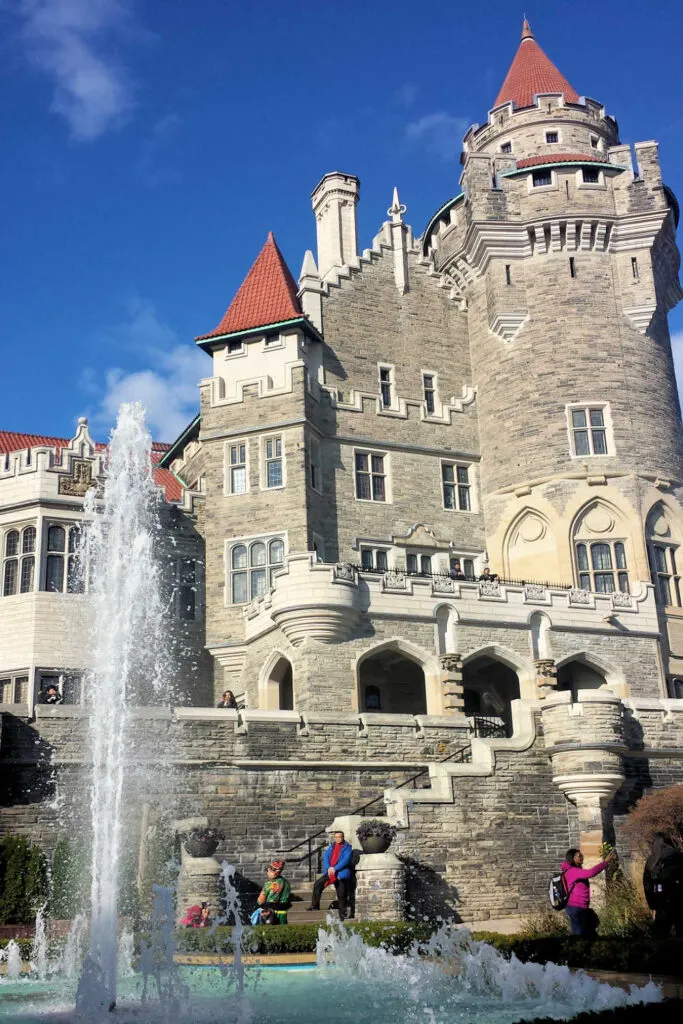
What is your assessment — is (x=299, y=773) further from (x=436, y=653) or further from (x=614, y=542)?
(x=614, y=542)

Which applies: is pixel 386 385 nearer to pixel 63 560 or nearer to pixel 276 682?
pixel 276 682

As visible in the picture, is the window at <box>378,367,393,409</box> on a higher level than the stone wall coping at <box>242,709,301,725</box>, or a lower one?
higher

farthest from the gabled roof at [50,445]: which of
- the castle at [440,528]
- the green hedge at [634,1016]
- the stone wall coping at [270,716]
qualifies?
the green hedge at [634,1016]

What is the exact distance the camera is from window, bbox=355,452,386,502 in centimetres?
3491

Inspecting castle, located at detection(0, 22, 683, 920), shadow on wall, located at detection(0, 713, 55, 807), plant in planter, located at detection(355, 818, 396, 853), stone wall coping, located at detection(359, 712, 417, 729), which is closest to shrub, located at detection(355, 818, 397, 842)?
plant in planter, located at detection(355, 818, 396, 853)

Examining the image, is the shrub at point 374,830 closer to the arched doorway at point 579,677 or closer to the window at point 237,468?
the arched doorway at point 579,677

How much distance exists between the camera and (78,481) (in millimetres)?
32625

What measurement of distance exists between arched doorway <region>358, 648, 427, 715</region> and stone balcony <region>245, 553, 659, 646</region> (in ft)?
7.60

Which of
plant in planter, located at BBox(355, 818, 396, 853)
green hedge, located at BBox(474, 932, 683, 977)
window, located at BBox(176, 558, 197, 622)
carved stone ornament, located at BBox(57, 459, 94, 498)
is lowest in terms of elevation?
green hedge, located at BBox(474, 932, 683, 977)

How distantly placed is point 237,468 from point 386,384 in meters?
6.28

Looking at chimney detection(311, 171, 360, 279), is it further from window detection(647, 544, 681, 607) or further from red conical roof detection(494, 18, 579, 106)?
window detection(647, 544, 681, 607)

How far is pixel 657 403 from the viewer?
3628cm

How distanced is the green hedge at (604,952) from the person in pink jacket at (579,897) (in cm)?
75

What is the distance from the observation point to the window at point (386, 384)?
37.0 meters
